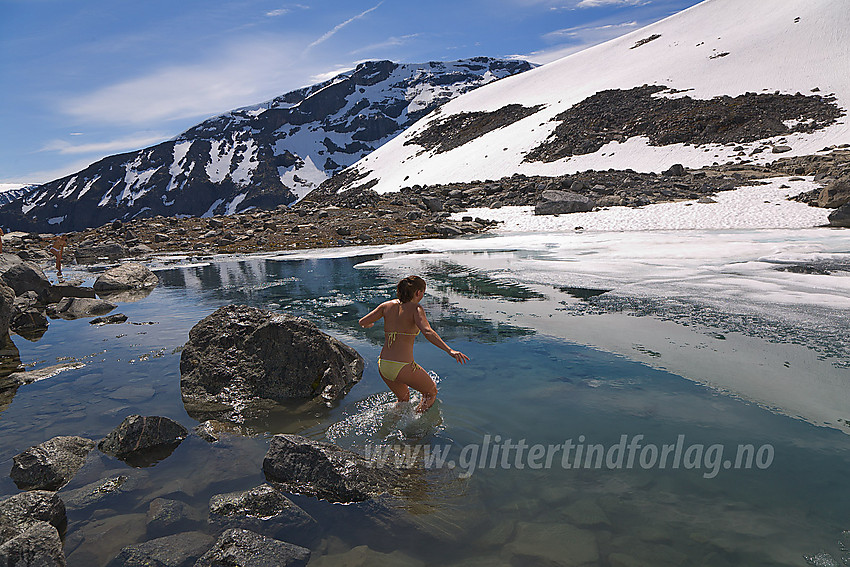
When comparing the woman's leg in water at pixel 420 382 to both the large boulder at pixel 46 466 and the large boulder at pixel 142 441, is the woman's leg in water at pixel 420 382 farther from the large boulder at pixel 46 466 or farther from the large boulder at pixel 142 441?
the large boulder at pixel 46 466

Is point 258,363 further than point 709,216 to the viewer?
No

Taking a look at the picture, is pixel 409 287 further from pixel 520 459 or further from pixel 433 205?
pixel 433 205

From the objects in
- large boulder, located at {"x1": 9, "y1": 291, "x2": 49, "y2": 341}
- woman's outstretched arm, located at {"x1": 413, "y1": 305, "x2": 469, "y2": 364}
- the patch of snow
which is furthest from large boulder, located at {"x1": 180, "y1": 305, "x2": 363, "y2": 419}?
the patch of snow

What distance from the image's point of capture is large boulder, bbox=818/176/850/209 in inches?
1129

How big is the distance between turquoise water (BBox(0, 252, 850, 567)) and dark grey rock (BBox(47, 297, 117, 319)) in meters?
4.76

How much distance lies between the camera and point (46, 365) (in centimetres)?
975

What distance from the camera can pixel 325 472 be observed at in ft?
16.0

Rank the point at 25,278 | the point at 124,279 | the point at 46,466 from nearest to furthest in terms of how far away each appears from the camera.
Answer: the point at 46,466
the point at 25,278
the point at 124,279

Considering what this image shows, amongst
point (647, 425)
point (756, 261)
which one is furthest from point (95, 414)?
point (756, 261)

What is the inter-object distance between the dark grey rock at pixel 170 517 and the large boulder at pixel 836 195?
120 ft

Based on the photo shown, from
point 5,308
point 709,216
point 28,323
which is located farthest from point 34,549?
point 709,216

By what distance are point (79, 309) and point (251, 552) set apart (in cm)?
1504

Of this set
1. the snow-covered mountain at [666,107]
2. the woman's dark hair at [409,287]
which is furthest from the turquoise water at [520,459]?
the snow-covered mountain at [666,107]

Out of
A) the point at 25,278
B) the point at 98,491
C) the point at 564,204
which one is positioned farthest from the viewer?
the point at 564,204
